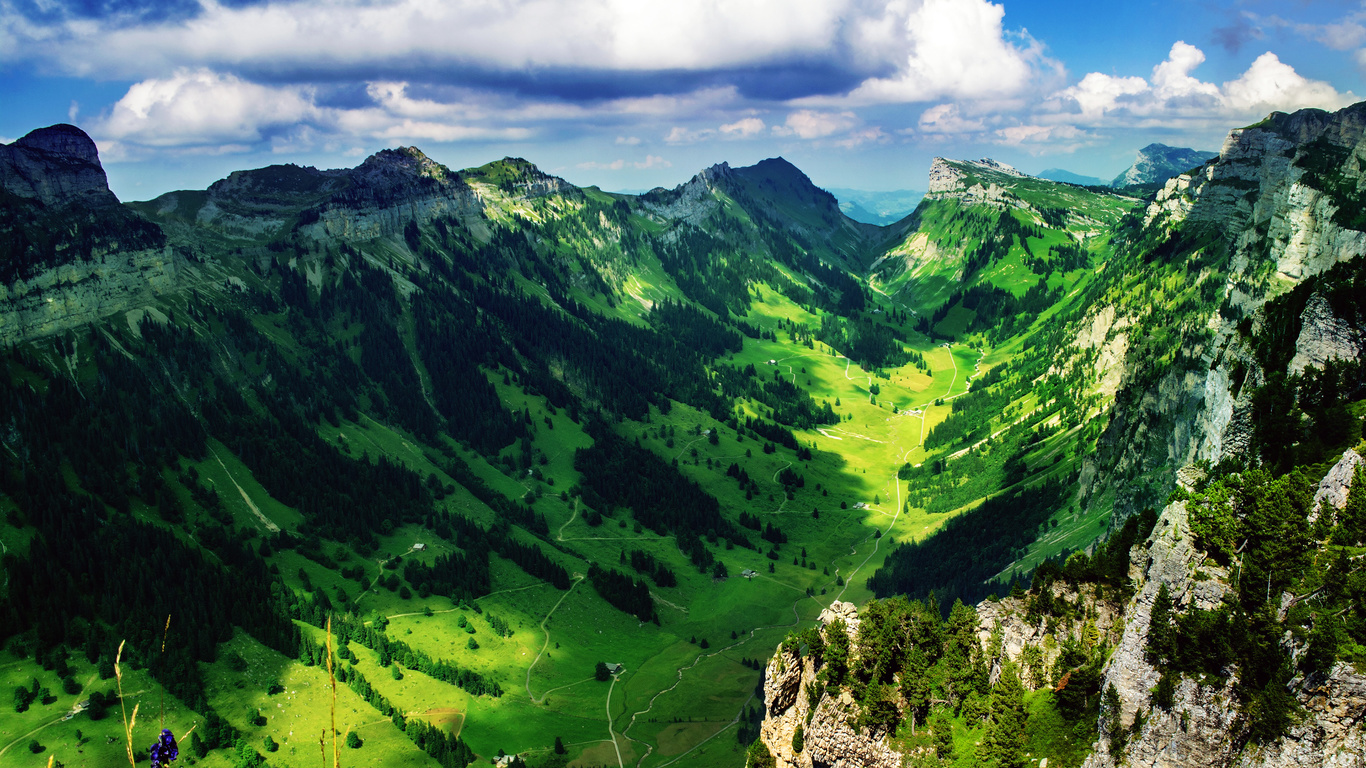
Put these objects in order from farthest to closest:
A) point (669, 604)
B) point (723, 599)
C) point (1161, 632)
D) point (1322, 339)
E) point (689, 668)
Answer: point (723, 599)
point (669, 604)
point (689, 668)
point (1322, 339)
point (1161, 632)

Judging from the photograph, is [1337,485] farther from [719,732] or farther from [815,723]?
[719,732]

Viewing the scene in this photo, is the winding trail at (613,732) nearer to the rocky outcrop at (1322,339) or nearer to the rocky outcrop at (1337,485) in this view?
the rocky outcrop at (1322,339)

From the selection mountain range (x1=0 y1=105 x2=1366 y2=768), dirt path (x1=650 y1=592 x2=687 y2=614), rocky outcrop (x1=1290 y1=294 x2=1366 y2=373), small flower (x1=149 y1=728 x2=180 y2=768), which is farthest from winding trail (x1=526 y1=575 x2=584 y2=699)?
small flower (x1=149 y1=728 x2=180 y2=768)

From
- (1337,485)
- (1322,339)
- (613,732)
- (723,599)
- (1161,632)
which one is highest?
(1322,339)

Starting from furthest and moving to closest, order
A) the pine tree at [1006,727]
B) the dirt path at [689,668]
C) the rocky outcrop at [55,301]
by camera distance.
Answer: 1. the rocky outcrop at [55,301]
2. the dirt path at [689,668]
3. the pine tree at [1006,727]

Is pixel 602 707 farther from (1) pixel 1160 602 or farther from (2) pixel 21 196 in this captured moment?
(2) pixel 21 196

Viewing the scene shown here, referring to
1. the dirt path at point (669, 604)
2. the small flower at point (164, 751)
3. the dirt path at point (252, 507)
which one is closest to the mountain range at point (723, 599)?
the dirt path at point (252, 507)

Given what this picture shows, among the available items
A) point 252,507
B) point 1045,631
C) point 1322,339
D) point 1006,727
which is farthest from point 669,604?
point 1322,339

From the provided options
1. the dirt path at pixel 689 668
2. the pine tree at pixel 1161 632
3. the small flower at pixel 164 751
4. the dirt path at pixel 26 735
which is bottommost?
the dirt path at pixel 689 668

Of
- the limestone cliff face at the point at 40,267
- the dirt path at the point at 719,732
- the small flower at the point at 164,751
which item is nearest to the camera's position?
the small flower at the point at 164,751
